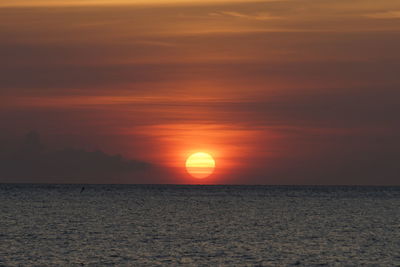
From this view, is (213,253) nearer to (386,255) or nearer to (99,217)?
(386,255)

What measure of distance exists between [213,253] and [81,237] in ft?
67.2

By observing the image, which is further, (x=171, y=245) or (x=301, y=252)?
(x=171, y=245)

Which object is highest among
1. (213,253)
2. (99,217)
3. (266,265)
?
(99,217)

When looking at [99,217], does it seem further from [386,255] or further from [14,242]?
[386,255]

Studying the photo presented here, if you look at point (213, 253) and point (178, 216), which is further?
point (178, 216)

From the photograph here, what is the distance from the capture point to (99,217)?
126 meters

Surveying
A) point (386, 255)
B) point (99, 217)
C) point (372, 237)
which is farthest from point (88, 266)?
point (99, 217)

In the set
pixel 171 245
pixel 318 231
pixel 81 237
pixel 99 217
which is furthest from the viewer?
pixel 99 217

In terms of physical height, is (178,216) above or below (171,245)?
above

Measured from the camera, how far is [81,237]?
8725 centimetres

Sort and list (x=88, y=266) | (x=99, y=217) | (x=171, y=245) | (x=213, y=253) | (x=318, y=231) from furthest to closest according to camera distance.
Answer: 1. (x=99, y=217)
2. (x=318, y=231)
3. (x=171, y=245)
4. (x=213, y=253)
5. (x=88, y=266)

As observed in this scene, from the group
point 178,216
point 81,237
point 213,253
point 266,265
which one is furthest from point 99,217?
point 266,265

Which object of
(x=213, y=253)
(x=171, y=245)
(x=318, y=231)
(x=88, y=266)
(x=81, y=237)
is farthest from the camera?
(x=318, y=231)

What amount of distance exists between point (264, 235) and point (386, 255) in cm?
2062
